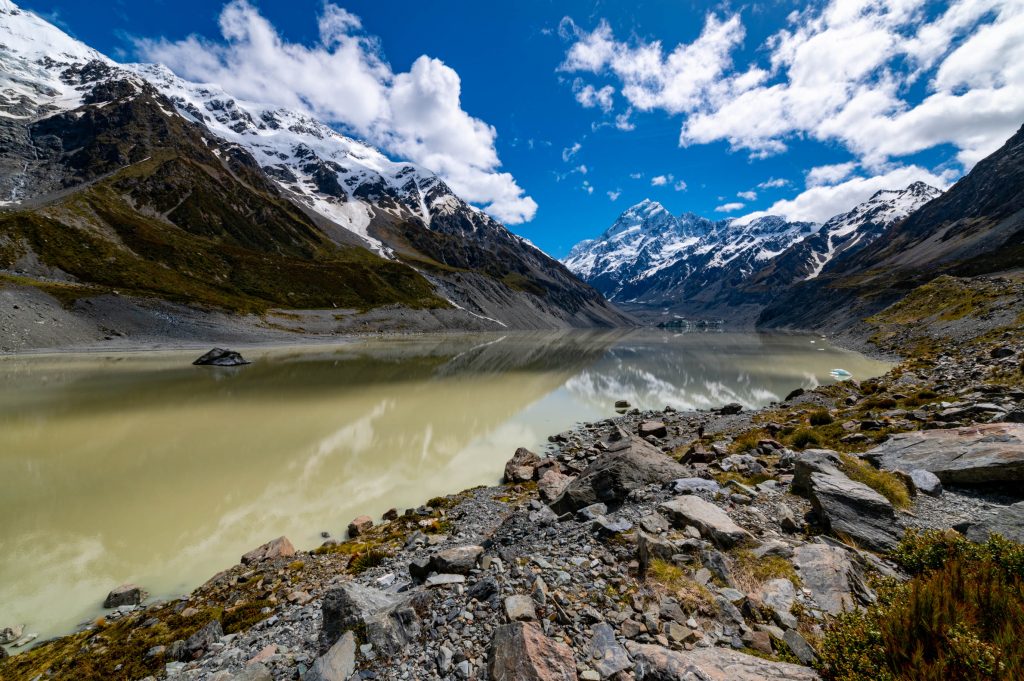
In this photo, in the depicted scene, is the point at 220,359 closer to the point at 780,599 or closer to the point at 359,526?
the point at 359,526

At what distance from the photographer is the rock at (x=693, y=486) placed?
32.7ft

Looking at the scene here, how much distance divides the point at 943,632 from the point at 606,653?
3458 mm

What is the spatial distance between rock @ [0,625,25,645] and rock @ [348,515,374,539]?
7.20 meters

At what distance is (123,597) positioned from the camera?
1048 centimetres

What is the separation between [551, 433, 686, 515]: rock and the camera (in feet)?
37.8

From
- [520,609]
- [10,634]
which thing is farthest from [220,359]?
[520,609]

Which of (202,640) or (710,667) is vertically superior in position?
(710,667)

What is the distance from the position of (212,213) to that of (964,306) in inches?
9676

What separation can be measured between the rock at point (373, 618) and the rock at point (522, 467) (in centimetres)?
1176

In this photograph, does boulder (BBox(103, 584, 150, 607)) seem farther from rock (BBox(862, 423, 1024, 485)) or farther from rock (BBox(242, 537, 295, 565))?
rock (BBox(862, 423, 1024, 485))

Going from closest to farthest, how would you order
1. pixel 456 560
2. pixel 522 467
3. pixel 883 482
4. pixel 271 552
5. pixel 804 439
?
pixel 456 560 → pixel 883 482 → pixel 271 552 → pixel 804 439 → pixel 522 467

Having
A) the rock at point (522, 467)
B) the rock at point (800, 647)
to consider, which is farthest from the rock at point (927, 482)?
the rock at point (522, 467)

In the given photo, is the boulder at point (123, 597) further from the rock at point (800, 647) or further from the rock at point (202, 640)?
the rock at point (800, 647)

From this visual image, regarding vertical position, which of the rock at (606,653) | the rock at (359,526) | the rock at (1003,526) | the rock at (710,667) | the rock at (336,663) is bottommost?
the rock at (359,526)
